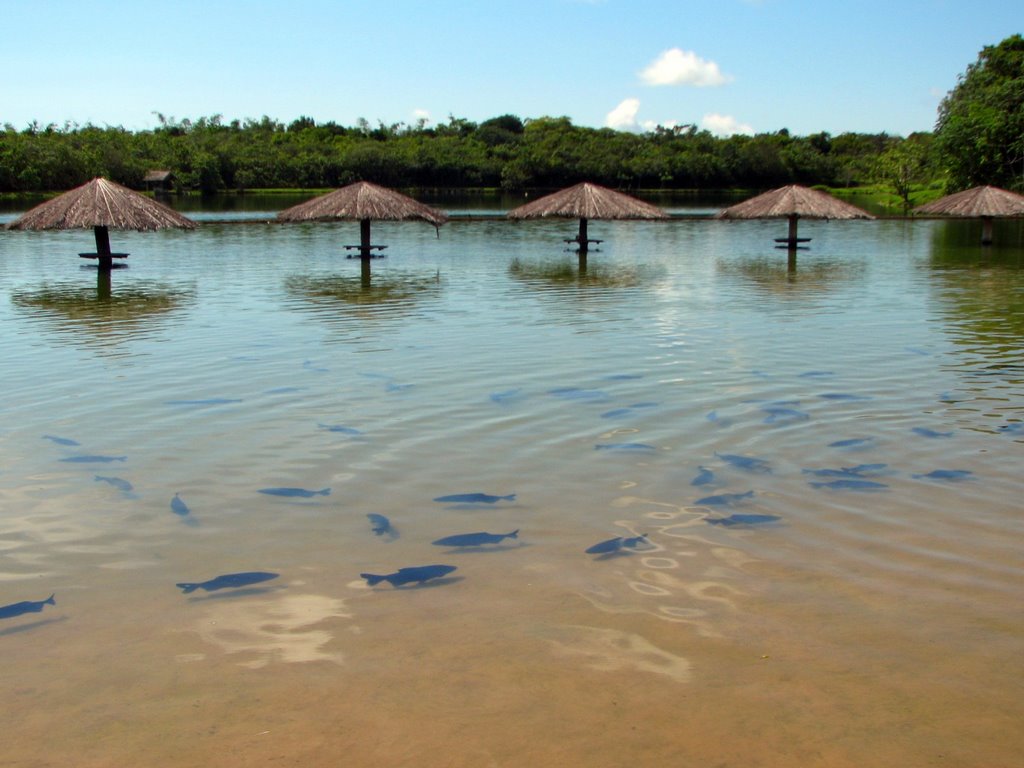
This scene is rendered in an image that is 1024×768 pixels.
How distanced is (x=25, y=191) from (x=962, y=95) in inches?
1867

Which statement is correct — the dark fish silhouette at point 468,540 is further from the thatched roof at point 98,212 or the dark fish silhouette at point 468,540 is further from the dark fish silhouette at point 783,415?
the thatched roof at point 98,212

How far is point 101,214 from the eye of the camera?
1641 centimetres

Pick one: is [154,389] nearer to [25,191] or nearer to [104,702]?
[104,702]

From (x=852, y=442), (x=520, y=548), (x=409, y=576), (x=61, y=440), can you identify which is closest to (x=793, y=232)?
(x=852, y=442)

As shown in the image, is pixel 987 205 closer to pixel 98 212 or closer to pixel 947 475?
pixel 947 475

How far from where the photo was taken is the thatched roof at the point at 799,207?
67.3 ft

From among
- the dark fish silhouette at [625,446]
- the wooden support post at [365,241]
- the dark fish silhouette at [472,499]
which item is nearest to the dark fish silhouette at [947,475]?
the dark fish silhouette at [625,446]

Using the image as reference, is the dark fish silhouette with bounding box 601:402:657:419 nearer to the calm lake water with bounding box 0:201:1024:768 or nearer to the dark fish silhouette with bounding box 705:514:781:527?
the calm lake water with bounding box 0:201:1024:768

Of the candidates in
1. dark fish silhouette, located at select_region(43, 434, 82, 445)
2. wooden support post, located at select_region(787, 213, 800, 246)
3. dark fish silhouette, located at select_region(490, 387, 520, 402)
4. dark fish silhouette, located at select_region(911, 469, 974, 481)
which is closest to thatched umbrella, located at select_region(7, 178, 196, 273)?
dark fish silhouette, located at select_region(43, 434, 82, 445)

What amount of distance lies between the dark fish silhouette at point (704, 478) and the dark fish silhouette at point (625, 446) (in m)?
0.51

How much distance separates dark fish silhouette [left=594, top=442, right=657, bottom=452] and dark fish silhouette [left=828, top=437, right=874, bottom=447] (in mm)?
1177

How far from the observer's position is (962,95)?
41.6 metres

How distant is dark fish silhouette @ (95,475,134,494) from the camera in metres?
5.30

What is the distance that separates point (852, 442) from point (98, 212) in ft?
47.3
